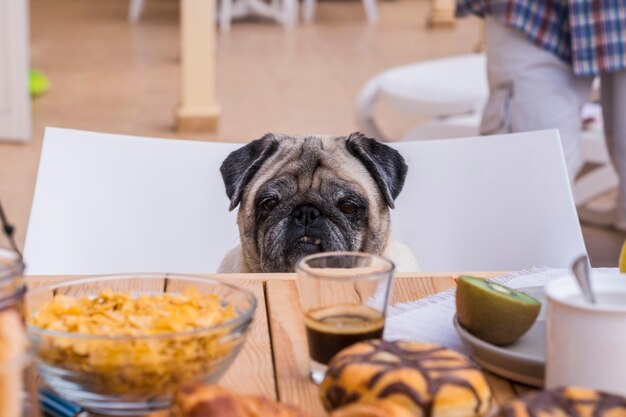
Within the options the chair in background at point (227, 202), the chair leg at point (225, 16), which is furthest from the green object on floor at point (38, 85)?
the chair in background at point (227, 202)

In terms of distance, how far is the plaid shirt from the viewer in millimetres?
2604

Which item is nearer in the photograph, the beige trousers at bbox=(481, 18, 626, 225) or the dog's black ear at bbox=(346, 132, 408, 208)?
the dog's black ear at bbox=(346, 132, 408, 208)

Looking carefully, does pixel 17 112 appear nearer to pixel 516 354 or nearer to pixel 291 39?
pixel 291 39

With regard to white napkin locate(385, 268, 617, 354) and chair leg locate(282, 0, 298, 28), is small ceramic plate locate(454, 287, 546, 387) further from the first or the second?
chair leg locate(282, 0, 298, 28)

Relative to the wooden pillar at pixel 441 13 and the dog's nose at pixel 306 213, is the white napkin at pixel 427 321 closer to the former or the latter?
the dog's nose at pixel 306 213

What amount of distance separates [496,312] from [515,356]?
53mm

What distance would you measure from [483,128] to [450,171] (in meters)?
1.09

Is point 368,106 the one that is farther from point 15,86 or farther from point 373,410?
point 373,410

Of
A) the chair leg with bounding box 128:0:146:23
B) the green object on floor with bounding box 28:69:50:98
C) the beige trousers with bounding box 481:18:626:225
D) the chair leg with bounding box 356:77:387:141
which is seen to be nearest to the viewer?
the beige trousers with bounding box 481:18:626:225

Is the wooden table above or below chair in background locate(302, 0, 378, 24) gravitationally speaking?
above

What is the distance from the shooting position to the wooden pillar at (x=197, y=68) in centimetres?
523

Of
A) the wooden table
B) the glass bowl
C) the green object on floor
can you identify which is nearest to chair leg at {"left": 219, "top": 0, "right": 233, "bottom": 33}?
the green object on floor

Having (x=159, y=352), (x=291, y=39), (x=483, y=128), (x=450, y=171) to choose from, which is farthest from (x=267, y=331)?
(x=291, y=39)

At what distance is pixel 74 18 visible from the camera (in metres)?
8.40
